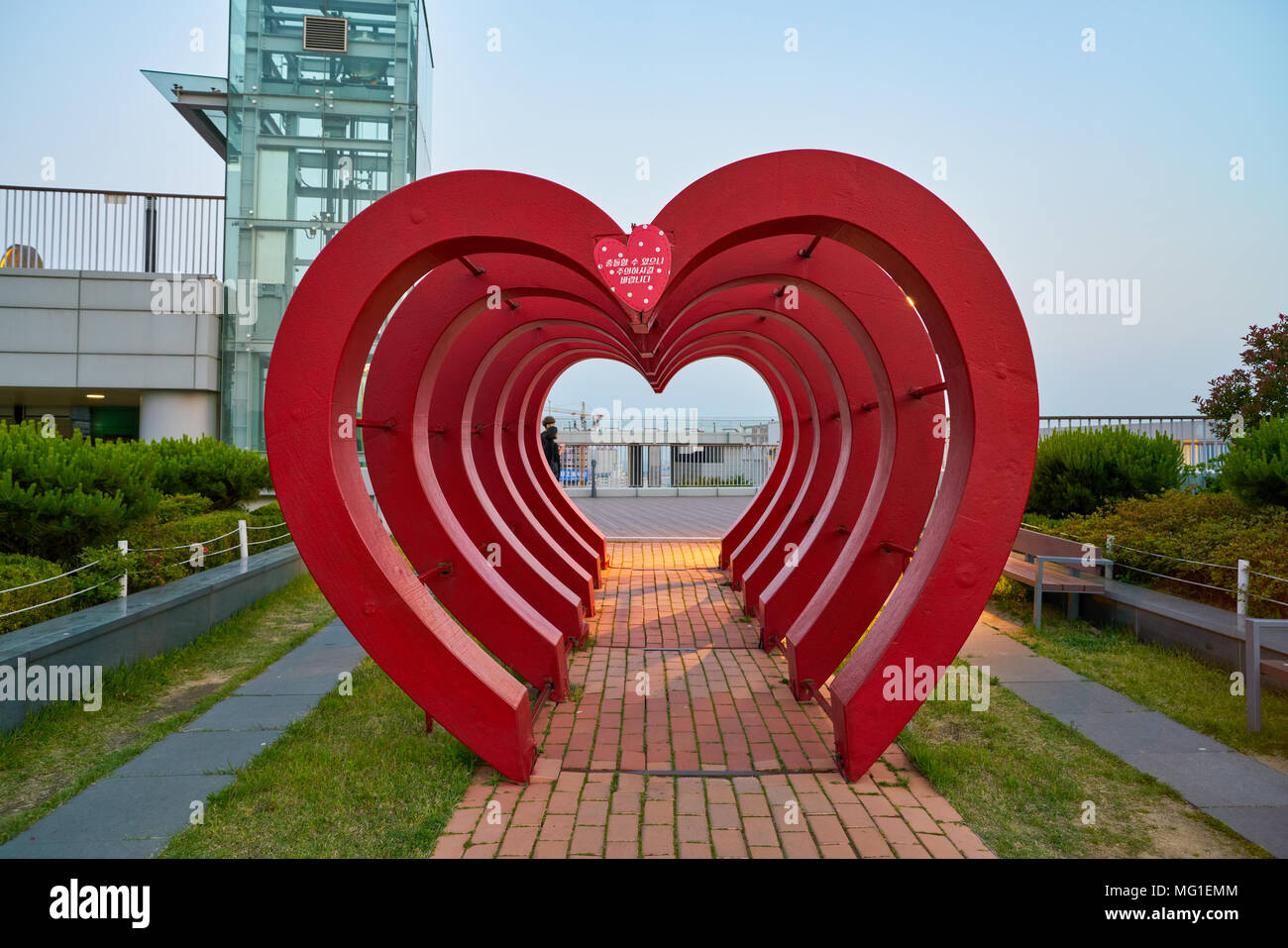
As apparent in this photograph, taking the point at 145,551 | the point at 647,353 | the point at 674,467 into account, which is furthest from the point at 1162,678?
the point at 674,467

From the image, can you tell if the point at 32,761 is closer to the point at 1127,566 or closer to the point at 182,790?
the point at 182,790

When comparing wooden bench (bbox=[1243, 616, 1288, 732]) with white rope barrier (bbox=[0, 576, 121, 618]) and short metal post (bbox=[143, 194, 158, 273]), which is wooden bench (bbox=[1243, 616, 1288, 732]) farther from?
short metal post (bbox=[143, 194, 158, 273])

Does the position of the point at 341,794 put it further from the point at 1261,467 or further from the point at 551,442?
the point at 551,442

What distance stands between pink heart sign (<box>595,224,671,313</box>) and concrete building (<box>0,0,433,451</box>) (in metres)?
13.9

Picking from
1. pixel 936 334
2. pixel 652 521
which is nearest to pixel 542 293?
pixel 936 334

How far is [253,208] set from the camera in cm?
1582

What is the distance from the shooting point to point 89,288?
14969 mm

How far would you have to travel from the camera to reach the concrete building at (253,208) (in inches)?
602

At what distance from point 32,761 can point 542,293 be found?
371 centimetres

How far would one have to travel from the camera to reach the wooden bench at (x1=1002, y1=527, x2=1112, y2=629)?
22.5ft

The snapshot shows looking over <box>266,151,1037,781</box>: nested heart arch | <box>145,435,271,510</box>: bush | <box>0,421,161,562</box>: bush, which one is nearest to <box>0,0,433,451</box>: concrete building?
<box>145,435,271,510</box>: bush

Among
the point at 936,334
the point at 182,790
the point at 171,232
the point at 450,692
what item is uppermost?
the point at 171,232

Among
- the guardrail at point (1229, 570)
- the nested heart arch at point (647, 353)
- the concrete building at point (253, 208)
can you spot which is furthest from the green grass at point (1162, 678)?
the concrete building at point (253, 208)

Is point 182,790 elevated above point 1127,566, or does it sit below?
below
